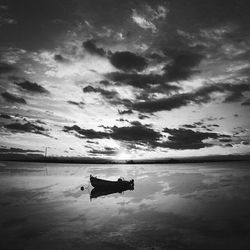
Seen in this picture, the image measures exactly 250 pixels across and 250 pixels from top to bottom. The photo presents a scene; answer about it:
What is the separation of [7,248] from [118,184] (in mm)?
35033

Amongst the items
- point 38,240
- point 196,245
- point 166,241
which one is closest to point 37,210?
point 38,240

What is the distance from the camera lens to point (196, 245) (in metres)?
17.8

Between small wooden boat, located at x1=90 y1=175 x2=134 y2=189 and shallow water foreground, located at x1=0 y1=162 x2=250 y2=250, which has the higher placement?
small wooden boat, located at x1=90 y1=175 x2=134 y2=189

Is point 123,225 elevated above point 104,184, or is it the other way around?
point 104,184

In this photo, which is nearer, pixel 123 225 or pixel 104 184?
pixel 123 225

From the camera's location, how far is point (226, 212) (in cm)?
2848

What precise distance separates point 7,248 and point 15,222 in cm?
686

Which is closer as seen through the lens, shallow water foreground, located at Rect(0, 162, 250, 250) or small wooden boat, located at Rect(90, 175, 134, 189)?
shallow water foreground, located at Rect(0, 162, 250, 250)

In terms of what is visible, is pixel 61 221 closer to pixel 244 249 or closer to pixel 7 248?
pixel 7 248

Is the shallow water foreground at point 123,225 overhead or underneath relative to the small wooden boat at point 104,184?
underneath

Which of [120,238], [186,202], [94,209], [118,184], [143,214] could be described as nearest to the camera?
[120,238]

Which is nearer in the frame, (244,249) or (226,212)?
(244,249)

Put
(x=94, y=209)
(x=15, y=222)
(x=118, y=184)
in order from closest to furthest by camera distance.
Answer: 1. (x=15, y=222)
2. (x=94, y=209)
3. (x=118, y=184)

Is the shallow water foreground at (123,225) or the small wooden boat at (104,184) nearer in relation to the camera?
the shallow water foreground at (123,225)
